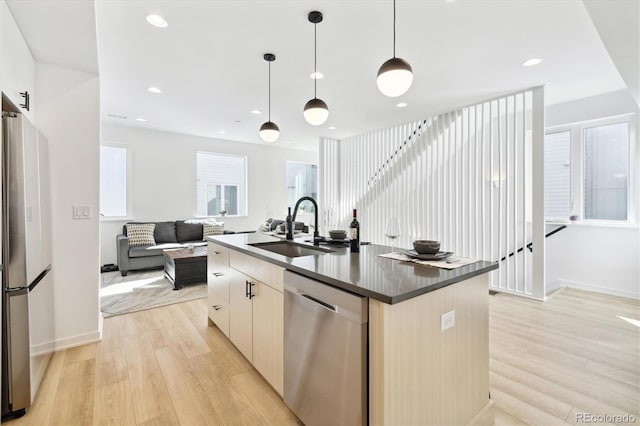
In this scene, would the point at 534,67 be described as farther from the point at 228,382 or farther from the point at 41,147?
the point at 41,147

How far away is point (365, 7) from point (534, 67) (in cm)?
224

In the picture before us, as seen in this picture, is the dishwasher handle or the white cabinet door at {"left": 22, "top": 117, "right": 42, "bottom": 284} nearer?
the dishwasher handle

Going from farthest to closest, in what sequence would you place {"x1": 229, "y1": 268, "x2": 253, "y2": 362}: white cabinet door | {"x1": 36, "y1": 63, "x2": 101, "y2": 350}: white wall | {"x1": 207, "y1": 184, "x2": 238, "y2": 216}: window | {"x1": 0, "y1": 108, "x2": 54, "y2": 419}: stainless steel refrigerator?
{"x1": 207, "y1": 184, "x2": 238, "y2": 216}: window, {"x1": 36, "y1": 63, "x2": 101, "y2": 350}: white wall, {"x1": 229, "y1": 268, "x2": 253, "y2": 362}: white cabinet door, {"x1": 0, "y1": 108, "x2": 54, "y2": 419}: stainless steel refrigerator

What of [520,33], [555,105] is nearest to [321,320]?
[520,33]

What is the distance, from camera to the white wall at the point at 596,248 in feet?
12.7

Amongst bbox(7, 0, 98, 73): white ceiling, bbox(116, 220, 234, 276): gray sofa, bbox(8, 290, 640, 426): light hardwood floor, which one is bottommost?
bbox(8, 290, 640, 426): light hardwood floor

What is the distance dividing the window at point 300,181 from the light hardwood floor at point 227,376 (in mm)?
5691

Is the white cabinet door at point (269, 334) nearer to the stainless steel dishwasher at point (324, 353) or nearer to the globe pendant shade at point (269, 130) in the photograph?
the stainless steel dishwasher at point (324, 353)

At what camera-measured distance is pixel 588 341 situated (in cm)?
264

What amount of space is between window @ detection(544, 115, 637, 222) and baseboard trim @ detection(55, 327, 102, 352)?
6.22 metres

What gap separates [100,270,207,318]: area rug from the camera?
348 centimetres

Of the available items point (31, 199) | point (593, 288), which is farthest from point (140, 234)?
point (593, 288)

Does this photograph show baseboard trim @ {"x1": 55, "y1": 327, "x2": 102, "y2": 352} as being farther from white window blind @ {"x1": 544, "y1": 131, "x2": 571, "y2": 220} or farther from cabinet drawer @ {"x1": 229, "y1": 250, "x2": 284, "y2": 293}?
white window blind @ {"x1": 544, "y1": 131, "x2": 571, "y2": 220}

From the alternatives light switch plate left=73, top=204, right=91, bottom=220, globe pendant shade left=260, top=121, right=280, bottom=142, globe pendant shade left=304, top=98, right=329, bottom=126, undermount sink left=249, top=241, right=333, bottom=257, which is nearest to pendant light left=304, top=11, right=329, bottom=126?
globe pendant shade left=304, top=98, right=329, bottom=126
